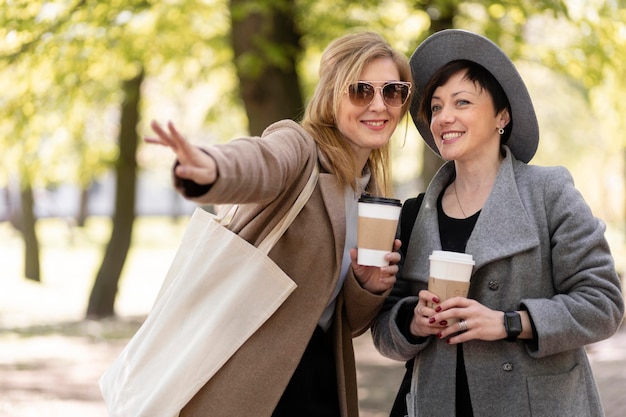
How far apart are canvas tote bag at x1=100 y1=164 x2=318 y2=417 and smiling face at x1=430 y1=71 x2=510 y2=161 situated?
514 mm

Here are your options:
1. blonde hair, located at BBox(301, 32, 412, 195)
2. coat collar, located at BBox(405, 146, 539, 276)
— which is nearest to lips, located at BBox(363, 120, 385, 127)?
blonde hair, located at BBox(301, 32, 412, 195)

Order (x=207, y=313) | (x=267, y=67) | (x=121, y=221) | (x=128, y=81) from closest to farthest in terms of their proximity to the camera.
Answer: (x=207, y=313) < (x=267, y=67) < (x=128, y=81) < (x=121, y=221)

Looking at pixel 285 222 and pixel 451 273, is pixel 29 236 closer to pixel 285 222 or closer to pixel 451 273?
pixel 285 222

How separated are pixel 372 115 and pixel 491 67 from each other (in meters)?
0.47

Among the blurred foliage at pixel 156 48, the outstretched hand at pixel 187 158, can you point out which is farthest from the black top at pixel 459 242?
the blurred foliage at pixel 156 48

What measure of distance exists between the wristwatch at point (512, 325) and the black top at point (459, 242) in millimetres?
259

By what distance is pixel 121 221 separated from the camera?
49.7ft

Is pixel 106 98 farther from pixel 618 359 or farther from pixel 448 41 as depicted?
pixel 448 41

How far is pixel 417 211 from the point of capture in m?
3.43

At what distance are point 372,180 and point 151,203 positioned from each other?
54502 mm

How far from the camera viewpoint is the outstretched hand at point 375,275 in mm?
3027

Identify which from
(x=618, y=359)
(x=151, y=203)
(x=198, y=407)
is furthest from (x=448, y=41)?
(x=151, y=203)

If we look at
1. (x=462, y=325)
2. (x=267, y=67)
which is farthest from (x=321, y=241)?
(x=267, y=67)

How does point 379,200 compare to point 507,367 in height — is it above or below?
above
